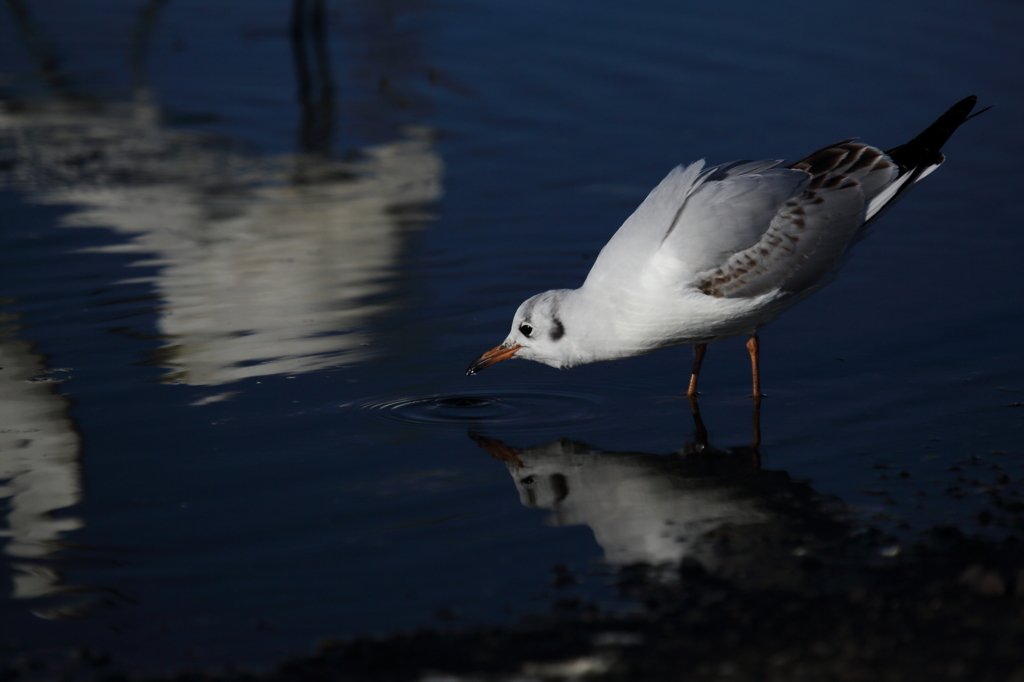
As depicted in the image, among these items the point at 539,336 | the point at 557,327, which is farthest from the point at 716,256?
the point at 539,336

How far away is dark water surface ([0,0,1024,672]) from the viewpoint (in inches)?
174

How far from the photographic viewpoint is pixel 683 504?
477 cm

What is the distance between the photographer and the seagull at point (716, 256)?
5539mm

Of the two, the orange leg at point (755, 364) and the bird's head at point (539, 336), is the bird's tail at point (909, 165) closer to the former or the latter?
the orange leg at point (755, 364)

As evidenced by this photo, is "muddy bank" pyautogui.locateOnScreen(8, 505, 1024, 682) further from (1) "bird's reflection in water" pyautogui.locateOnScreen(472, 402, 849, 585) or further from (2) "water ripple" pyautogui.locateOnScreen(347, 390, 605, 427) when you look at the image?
(2) "water ripple" pyautogui.locateOnScreen(347, 390, 605, 427)

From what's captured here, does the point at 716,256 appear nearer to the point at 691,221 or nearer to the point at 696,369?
the point at 691,221

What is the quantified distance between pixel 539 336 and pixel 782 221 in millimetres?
1370

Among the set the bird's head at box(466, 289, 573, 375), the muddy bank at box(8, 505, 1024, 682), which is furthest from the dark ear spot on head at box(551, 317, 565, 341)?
the muddy bank at box(8, 505, 1024, 682)

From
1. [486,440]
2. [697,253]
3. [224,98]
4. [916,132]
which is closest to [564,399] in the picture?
[486,440]

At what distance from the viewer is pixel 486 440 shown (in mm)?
5496

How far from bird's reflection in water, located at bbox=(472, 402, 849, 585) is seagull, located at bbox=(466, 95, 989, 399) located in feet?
1.83

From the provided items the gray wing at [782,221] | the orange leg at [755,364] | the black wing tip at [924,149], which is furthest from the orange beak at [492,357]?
the black wing tip at [924,149]

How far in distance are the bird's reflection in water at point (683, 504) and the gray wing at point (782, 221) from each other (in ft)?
2.49

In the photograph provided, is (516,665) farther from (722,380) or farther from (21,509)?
(722,380)
